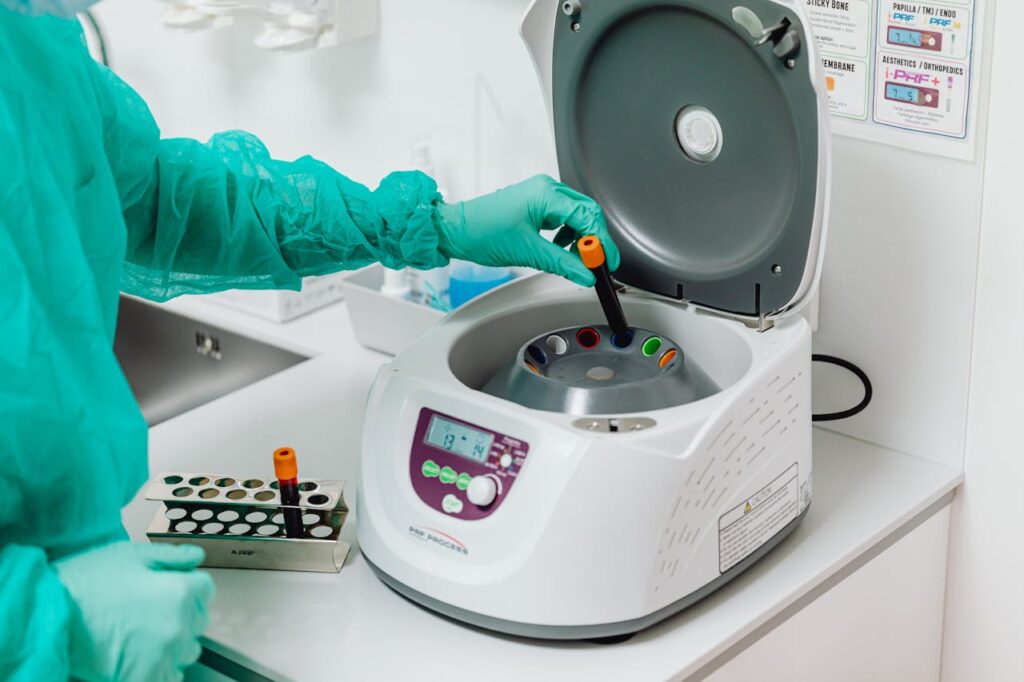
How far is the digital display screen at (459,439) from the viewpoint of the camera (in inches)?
49.8

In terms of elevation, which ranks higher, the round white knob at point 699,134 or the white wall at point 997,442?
the round white knob at point 699,134

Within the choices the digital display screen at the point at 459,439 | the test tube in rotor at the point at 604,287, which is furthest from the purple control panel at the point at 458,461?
the test tube in rotor at the point at 604,287

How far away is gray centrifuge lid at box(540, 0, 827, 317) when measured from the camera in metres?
1.29

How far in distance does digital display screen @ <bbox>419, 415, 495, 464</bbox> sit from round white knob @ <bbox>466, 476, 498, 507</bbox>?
26 mm

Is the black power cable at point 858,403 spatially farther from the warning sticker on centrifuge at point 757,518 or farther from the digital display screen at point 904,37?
the digital display screen at point 904,37

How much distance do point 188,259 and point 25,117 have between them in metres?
0.45

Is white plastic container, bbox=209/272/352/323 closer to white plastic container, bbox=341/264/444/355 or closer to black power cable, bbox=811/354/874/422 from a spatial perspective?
white plastic container, bbox=341/264/444/355

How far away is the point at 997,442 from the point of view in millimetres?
1515

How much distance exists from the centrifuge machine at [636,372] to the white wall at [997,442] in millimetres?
254

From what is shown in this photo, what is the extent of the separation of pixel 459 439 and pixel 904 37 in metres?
0.67

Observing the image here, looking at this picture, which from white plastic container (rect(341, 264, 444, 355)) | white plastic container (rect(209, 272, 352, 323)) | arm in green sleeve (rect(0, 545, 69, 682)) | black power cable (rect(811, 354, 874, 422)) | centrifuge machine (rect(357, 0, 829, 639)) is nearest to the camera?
arm in green sleeve (rect(0, 545, 69, 682))

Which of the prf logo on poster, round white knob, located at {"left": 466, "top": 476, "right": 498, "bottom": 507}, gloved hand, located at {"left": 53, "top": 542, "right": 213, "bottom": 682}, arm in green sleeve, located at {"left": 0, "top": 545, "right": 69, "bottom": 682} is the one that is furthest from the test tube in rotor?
arm in green sleeve, located at {"left": 0, "top": 545, "right": 69, "bottom": 682}

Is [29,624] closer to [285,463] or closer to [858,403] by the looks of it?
[285,463]

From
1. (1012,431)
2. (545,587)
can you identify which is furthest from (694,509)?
(1012,431)
